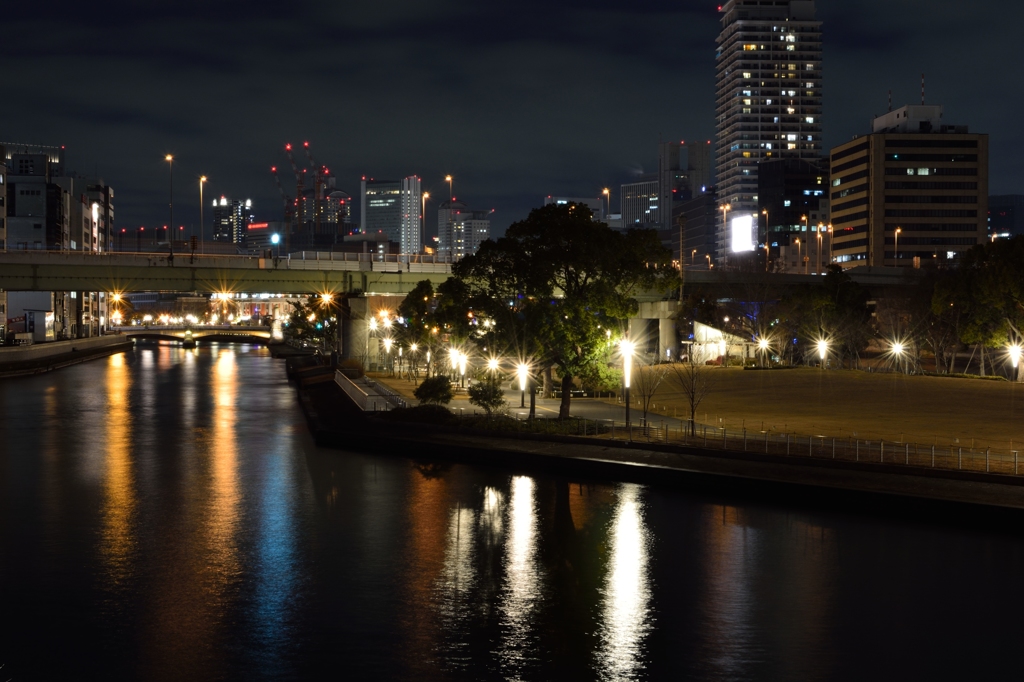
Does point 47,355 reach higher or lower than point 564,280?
lower

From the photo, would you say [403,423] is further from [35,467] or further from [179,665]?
[179,665]

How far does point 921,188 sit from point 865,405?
423 feet

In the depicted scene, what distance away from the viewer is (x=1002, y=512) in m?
20.3

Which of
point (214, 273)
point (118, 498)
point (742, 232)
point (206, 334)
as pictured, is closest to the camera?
point (118, 498)

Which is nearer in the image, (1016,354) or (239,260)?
(1016,354)

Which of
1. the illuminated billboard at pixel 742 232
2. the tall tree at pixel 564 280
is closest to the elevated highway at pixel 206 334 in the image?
the illuminated billboard at pixel 742 232

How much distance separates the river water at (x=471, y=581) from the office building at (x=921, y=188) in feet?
455

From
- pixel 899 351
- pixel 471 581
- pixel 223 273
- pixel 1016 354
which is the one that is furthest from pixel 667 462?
pixel 899 351

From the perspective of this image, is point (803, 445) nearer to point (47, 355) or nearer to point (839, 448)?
point (839, 448)

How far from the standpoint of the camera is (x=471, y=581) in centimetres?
1806

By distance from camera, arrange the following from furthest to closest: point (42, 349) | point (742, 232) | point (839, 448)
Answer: point (742, 232)
point (42, 349)
point (839, 448)

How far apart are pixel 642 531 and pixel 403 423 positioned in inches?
568

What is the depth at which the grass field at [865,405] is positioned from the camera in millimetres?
30484

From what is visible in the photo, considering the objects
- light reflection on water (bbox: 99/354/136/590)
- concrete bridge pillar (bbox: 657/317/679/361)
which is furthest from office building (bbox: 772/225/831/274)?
light reflection on water (bbox: 99/354/136/590)
